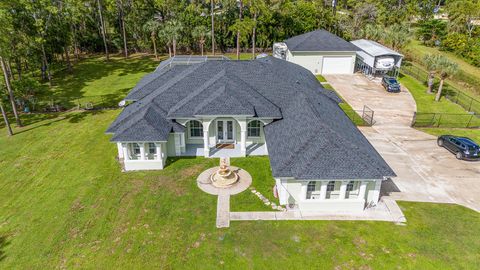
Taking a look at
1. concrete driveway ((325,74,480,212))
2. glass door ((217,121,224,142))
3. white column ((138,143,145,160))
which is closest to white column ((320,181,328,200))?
concrete driveway ((325,74,480,212))

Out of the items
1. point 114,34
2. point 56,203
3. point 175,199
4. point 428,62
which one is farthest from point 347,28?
point 56,203

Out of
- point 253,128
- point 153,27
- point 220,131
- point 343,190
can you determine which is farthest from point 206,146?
point 153,27

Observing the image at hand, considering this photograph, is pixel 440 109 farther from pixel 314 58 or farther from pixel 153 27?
pixel 153 27

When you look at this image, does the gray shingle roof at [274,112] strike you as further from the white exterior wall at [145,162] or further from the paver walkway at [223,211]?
the paver walkway at [223,211]

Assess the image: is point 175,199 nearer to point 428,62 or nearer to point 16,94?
point 16,94

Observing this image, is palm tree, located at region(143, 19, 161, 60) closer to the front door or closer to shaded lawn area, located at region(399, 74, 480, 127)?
the front door

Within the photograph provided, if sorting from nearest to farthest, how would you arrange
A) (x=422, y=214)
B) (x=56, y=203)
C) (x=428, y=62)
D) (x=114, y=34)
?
(x=422, y=214) → (x=56, y=203) → (x=428, y=62) → (x=114, y=34)

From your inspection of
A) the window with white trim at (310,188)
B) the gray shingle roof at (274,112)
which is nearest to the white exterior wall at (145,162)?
the gray shingle roof at (274,112)

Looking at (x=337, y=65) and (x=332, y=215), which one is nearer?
(x=332, y=215)
